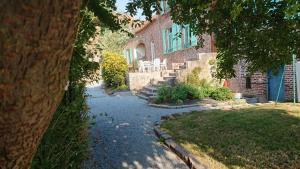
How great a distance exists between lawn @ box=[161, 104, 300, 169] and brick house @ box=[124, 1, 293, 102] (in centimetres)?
116

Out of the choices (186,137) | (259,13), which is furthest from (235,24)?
(186,137)

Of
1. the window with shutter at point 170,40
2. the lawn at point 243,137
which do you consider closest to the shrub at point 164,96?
the lawn at point 243,137

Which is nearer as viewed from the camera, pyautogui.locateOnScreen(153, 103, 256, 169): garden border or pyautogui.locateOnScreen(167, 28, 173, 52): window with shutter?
pyautogui.locateOnScreen(153, 103, 256, 169): garden border

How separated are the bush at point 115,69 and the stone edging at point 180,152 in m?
15.9

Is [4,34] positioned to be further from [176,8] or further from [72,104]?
[176,8]

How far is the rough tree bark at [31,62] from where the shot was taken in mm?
1000

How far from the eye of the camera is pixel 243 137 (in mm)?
6895

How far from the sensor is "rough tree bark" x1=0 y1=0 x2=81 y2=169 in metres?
1.00

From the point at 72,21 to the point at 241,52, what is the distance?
14.5ft

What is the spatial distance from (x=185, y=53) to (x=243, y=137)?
47.9ft

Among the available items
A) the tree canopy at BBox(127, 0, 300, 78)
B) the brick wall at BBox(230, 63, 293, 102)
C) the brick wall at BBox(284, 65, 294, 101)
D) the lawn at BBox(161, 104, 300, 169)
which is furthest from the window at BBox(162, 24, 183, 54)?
the tree canopy at BBox(127, 0, 300, 78)

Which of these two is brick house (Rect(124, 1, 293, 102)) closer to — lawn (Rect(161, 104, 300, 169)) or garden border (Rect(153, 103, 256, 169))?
lawn (Rect(161, 104, 300, 169))

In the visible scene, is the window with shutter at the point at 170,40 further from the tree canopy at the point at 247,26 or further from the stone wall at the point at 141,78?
the tree canopy at the point at 247,26

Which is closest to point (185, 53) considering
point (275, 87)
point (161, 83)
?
point (161, 83)
